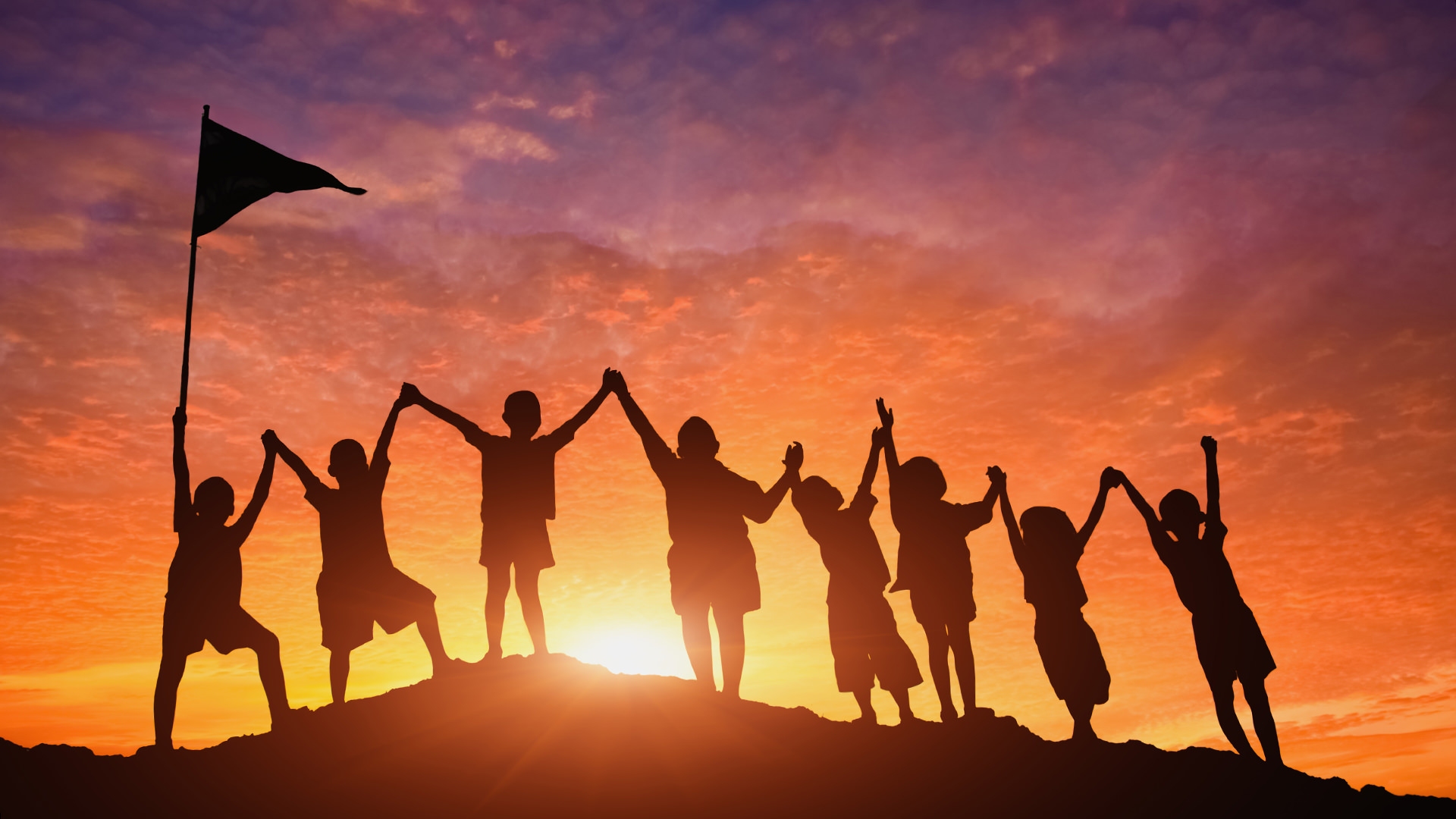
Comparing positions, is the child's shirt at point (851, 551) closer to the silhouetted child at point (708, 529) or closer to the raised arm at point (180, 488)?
the silhouetted child at point (708, 529)

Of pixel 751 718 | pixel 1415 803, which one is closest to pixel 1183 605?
pixel 1415 803

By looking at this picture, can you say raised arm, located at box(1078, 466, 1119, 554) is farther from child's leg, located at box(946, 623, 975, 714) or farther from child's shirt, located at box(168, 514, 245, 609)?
child's shirt, located at box(168, 514, 245, 609)

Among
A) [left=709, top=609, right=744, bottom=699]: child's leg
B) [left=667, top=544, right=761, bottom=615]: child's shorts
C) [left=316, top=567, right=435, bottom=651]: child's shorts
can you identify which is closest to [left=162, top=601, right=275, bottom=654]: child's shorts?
[left=316, top=567, right=435, bottom=651]: child's shorts

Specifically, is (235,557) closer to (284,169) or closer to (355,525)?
(355,525)

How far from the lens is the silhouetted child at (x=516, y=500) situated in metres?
11.9

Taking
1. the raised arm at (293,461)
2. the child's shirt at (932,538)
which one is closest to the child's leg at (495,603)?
the raised arm at (293,461)

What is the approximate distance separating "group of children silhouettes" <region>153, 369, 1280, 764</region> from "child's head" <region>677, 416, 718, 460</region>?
2cm

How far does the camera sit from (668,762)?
1020 cm

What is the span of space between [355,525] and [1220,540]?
10.4 metres

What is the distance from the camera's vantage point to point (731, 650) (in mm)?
11711

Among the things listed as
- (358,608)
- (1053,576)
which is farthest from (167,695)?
(1053,576)

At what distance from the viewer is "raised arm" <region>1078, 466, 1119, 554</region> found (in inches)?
483

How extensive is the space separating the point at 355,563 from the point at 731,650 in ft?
15.1

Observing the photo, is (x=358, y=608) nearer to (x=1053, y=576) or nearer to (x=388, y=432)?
(x=388, y=432)
